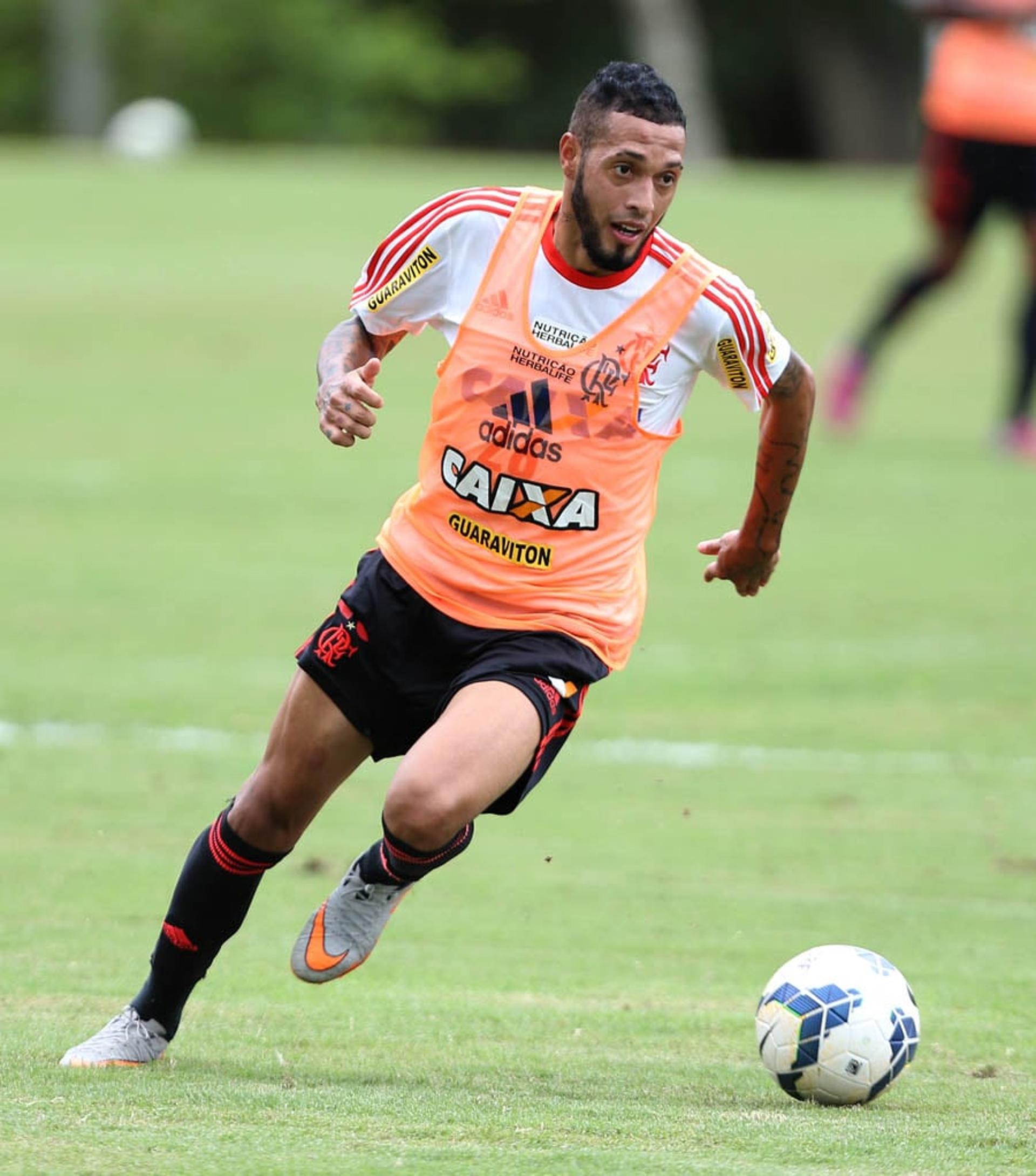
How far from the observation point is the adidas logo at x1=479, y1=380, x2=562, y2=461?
18.4 feet

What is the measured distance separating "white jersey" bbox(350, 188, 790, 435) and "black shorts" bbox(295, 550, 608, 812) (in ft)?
2.07

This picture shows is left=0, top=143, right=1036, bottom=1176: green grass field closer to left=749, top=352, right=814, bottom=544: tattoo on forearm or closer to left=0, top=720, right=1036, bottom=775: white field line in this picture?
left=0, top=720, right=1036, bottom=775: white field line

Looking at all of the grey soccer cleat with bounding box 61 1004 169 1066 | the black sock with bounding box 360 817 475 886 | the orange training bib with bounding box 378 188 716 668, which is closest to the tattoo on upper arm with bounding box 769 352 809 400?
the orange training bib with bounding box 378 188 716 668

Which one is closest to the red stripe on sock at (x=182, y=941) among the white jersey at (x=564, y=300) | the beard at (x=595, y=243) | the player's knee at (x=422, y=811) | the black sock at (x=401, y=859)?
the black sock at (x=401, y=859)

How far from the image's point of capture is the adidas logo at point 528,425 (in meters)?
5.62

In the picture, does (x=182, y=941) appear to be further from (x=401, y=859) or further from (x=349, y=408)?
(x=349, y=408)

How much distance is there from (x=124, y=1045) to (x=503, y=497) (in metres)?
1.58

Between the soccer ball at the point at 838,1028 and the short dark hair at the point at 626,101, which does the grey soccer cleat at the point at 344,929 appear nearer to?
the soccer ball at the point at 838,1028

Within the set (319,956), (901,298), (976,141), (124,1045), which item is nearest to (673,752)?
(319,956)

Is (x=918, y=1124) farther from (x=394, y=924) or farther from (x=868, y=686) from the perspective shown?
(x=868, y=686)

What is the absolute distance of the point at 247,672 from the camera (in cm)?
1080

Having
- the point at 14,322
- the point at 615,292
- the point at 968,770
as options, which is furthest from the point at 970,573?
the point at 14,322

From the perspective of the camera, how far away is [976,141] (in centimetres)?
1473

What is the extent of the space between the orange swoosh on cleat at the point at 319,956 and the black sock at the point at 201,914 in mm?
192
